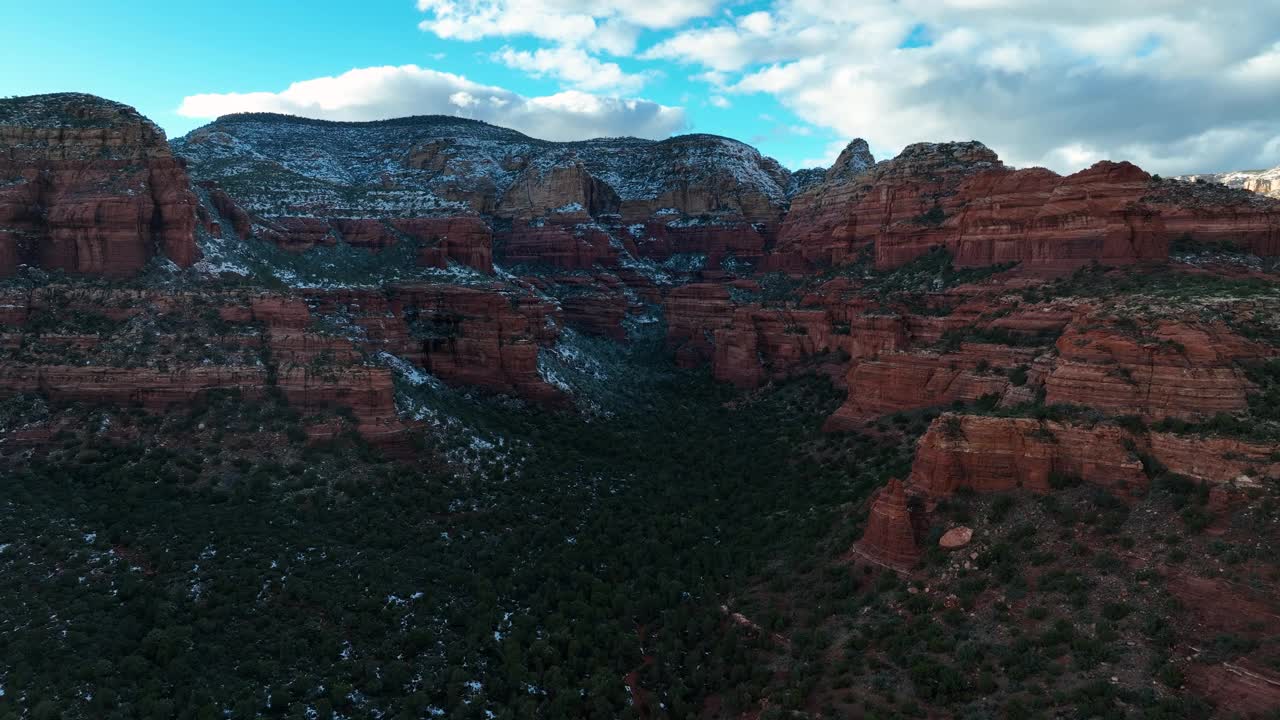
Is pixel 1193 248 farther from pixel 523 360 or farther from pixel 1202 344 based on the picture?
pixel 523 360

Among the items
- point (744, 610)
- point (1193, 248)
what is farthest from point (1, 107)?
point (1193, 248)

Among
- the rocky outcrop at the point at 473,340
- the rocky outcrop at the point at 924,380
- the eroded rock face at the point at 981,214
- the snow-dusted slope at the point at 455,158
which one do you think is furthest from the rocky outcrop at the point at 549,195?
the rocky outcrop at the point at 924,380

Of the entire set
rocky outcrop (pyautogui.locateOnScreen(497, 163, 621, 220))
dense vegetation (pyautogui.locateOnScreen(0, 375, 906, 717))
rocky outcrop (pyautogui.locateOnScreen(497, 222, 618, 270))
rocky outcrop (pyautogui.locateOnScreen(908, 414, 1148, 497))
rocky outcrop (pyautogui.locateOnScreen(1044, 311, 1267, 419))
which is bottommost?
dense vegetation (pyautogui.locateOnScreen(0, 375, 906, 717))

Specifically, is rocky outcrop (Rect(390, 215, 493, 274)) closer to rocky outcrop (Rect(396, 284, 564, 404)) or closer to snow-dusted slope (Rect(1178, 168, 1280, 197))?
rocky outcrop (Rect(396, 284, 564, 404))

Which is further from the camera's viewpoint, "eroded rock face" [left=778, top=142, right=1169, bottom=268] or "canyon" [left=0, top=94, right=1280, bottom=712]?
"eroded rock face" [left=778, top=142, right=1169, bottom=268]

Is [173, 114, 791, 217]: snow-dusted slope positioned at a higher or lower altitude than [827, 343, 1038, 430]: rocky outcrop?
higher

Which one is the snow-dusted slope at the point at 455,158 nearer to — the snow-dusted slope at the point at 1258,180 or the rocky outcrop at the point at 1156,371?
the snow-dusted slope at the point at 1258,180

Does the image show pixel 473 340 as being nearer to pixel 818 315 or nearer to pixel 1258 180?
pixel 818 315

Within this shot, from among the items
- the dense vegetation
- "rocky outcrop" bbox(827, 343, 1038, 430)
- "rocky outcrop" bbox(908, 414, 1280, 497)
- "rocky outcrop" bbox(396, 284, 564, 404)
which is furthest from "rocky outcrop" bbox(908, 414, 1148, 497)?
"rocky outcrop" bbox(396, 284, 564, 404)
